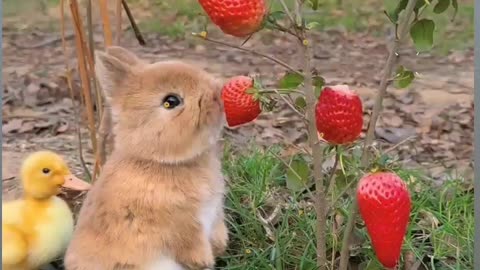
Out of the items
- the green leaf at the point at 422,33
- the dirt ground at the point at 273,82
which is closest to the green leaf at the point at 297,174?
the green leaf at the point at 422,33

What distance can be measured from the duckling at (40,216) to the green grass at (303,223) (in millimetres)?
310

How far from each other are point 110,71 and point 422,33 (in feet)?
1.40

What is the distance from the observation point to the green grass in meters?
1.54

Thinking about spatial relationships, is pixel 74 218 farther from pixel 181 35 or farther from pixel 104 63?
pixel 181 35

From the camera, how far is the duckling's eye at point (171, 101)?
123cm

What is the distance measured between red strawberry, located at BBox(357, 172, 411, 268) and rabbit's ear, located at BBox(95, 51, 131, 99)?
0.37m

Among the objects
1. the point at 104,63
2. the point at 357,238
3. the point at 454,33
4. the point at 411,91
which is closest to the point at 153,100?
the point at 104,63

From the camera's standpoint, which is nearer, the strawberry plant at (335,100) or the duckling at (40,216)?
the strawberry plant at (335,100)

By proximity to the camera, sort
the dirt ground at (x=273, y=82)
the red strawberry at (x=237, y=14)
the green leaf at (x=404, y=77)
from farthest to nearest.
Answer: the dirt ground at (x=273, y=82)
the green leaf at (x=404, y=77)
the red strawberry at (x=237, y=14)

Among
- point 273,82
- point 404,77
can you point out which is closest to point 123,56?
point 404,77

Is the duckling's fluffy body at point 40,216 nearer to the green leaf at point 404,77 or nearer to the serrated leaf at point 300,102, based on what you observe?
the serrated leaf at point 300,102

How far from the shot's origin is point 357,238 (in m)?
1.54

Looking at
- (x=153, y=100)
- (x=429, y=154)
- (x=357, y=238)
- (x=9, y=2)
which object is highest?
(x=153, y=100)

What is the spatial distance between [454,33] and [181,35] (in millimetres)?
837
